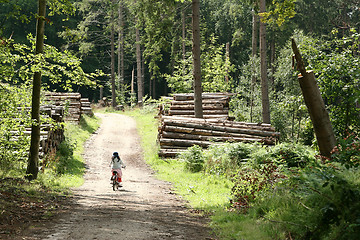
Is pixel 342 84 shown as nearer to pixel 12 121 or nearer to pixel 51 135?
pixel 12 121

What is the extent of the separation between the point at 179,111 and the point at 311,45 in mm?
11163

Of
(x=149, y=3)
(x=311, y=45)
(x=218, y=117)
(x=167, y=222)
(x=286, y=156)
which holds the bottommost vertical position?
(x=167, y=222)

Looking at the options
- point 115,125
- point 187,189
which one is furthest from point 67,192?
point 115,125

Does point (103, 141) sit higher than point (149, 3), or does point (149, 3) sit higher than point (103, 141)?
point (149, 3)

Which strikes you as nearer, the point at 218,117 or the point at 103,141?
the point at 218,117

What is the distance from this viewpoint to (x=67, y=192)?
12102 millimetres

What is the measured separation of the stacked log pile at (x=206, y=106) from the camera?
75.5 ft

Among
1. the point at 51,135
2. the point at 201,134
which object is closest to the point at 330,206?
the point at 51,135

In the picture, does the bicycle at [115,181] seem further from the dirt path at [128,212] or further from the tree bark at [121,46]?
the tree bark at [121,46]

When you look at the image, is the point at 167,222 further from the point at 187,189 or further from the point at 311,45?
the point at 311,45

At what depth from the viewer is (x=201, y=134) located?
18562mm

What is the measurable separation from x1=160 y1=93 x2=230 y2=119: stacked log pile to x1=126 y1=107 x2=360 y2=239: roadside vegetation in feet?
18.7

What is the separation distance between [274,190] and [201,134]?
10.3 metres

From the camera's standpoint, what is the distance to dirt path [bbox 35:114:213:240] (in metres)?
7.50
